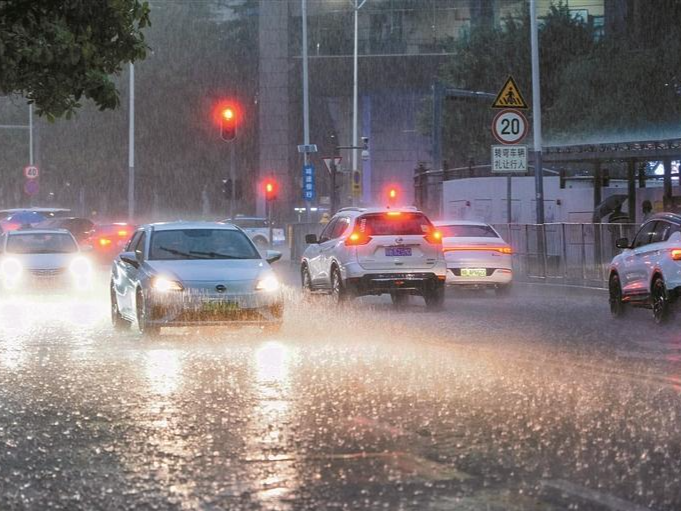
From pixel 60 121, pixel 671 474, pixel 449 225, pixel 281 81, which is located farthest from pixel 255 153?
pixel 671 474

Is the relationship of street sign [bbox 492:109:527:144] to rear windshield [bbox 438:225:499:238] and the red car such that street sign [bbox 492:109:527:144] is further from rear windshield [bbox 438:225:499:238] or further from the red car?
the red car

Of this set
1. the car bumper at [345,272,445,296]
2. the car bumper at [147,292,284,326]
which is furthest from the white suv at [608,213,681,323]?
the car bumper at [147,292,284,326]

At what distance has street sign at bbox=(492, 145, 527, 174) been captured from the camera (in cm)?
3042

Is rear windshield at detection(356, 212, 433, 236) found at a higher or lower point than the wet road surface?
higher

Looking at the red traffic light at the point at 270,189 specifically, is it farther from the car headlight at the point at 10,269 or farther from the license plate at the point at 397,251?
the license plate at the point at 397,251

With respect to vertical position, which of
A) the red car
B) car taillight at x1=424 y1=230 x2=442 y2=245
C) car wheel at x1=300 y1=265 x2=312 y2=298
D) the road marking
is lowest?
the road marking

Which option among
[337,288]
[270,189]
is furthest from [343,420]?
[270,189]

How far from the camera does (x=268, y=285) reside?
56.8 feet

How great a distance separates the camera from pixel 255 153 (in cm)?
8250

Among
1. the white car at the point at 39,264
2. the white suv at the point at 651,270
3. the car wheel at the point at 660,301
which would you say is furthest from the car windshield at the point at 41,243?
the car wheel at the point at 660,301

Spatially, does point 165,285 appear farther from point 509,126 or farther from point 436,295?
point 509,126

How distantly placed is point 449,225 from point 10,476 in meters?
19.9

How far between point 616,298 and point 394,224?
4069 mm

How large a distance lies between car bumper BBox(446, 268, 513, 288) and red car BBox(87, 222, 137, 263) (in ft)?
67.1
